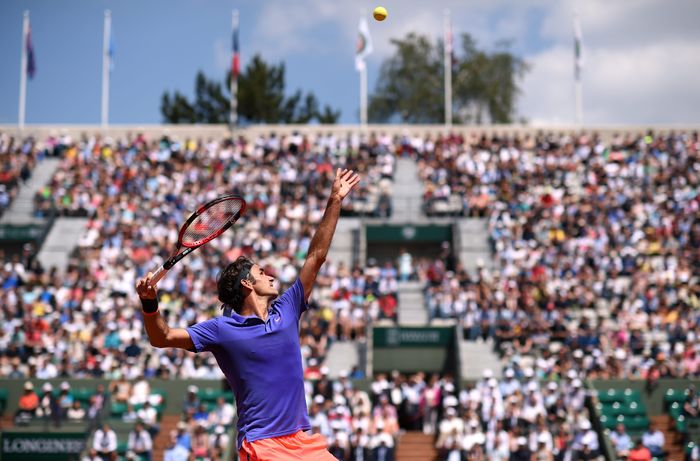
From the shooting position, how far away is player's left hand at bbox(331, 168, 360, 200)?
6.01 meters

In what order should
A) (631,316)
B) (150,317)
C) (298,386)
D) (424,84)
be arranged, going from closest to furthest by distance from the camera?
1. (150,317)
2. (298,386)
3. (631,316)
4. (424,84)

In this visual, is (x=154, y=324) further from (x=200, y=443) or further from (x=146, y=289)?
(x=200, y=443)

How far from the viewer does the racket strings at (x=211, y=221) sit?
250 inches

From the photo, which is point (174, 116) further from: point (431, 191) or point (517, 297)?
point (517, 297)

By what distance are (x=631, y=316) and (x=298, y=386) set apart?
22.1m

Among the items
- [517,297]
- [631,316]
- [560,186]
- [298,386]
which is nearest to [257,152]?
[560,186]

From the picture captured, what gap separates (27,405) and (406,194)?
1525cm

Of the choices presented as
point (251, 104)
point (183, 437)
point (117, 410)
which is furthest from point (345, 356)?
point (251, 104)

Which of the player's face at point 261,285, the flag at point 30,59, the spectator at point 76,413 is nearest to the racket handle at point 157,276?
the player's face at point 261,285

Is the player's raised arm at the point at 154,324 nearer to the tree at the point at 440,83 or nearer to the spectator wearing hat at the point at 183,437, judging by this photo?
the spectator wearing hat at the point at 183,437

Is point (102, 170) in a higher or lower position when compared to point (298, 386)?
higher

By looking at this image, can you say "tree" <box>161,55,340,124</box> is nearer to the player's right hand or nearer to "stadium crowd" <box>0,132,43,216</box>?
"stadium crowd" <box>0,132,43,216</box>

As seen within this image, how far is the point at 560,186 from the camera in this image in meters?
33.0

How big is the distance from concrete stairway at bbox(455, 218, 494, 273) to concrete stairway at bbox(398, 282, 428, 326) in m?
1.98
